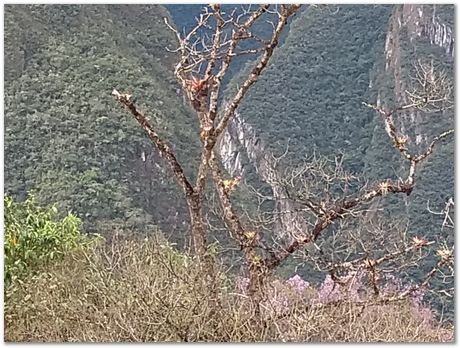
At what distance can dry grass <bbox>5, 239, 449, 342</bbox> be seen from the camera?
5.96 ft

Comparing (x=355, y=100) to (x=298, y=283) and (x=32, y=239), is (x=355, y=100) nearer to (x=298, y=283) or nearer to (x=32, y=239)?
(x=298, y=283)

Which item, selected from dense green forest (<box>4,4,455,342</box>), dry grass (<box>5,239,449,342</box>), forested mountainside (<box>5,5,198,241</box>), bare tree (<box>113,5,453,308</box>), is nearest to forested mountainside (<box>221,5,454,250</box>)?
dense green forest (<box>4,4,455,342</box>)

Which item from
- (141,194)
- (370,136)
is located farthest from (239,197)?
(141,194)

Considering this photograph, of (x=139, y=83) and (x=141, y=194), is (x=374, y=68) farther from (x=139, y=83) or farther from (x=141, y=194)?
(x=141, y=194)

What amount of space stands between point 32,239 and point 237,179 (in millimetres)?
704

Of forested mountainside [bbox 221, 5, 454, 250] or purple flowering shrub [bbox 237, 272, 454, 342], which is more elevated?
purple flowering shrub [bbox 237, 272, 454, 342]

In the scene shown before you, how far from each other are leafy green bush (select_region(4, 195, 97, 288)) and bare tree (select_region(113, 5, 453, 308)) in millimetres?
546

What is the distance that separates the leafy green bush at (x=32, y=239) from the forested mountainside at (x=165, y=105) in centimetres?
81

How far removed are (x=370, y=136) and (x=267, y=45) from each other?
288cm

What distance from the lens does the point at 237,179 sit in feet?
7.23

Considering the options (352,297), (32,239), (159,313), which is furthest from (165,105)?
(159,313)

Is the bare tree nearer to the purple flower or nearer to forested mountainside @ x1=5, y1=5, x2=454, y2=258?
the purple flower

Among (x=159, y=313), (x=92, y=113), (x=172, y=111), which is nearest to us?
(x=159, y=313)

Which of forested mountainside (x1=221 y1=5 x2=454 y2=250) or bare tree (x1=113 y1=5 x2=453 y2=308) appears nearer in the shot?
bare tree (x1=113 y1=5 x2=453 y2=308)
